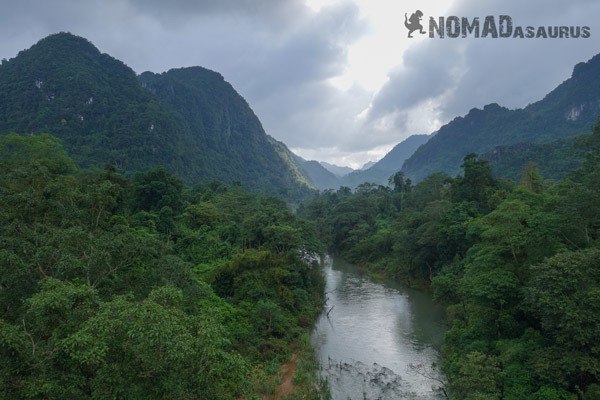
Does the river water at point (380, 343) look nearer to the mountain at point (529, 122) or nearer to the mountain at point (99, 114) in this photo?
the mountain at point (99, 114)

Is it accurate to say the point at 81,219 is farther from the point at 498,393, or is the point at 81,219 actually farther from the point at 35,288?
the point at 498,393

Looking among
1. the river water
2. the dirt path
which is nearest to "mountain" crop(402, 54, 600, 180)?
the river water

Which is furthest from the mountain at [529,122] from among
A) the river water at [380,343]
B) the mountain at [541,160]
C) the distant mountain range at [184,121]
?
the river water at [380,343]

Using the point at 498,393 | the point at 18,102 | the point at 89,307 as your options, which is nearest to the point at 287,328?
the point at 498,393

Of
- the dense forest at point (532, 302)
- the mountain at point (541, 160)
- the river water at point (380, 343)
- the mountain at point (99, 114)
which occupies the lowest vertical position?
the river water at point (380, 343)

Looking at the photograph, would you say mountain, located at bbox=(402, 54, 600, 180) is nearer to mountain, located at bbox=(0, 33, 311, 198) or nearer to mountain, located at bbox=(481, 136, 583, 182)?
mountain, located at bbox=(481, 136, 583, 182)
